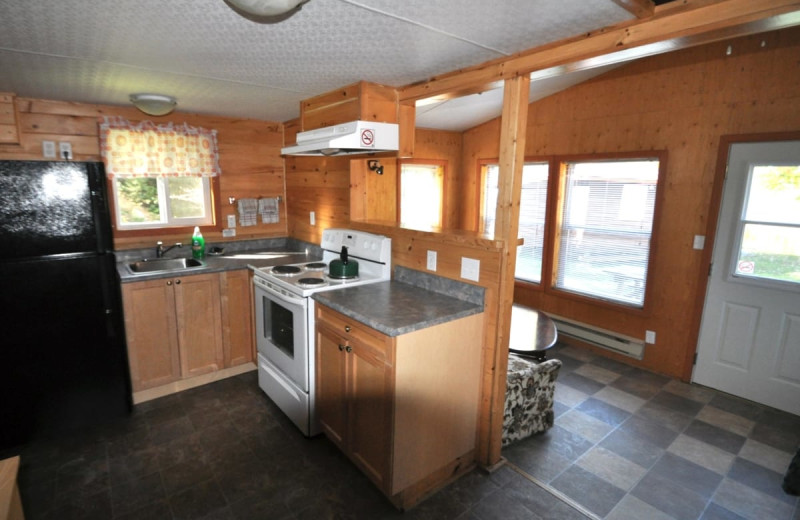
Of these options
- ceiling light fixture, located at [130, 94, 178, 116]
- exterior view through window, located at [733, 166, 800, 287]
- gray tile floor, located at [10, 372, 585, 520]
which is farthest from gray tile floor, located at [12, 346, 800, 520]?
ceiling light fixture, located at [130, 94, 178, 116]

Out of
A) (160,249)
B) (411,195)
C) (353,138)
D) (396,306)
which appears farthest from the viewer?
(411,195)

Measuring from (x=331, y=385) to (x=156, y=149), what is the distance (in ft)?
8.32

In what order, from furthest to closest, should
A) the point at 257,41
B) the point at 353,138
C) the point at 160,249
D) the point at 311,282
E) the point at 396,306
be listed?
the point at 160,249 → the point at 311,282 → the point at 353,138 → the point at 396,306 → the point at 257,41

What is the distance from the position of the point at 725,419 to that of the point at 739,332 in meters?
0.70

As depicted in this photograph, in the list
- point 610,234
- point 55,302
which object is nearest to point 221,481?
point 55,302

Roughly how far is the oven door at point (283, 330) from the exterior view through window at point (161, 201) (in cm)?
126

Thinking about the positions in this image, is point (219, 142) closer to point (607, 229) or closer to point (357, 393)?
point (357, 393)

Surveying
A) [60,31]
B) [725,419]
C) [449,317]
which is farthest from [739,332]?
[60,31]

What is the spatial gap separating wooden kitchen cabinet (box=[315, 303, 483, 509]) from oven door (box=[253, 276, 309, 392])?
0.13 meters

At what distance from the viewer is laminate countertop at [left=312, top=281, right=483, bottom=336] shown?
1881 mm

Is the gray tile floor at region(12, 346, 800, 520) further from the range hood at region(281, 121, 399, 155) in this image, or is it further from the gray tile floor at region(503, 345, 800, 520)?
the range hood at region(281, 121, 399, 155)

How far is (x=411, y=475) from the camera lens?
6.52 feet

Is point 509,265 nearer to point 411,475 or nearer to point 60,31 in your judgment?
point 411,475

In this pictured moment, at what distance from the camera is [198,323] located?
10.2 ft
